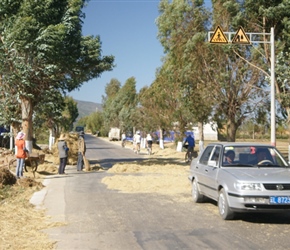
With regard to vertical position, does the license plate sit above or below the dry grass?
above

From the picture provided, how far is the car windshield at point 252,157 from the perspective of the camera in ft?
34.0

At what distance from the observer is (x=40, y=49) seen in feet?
65.9

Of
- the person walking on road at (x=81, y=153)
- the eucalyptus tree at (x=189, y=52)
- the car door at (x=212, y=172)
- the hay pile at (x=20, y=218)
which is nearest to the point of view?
the hay pile at (x=20, y=218)

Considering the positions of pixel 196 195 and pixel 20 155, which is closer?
pixel 196 195

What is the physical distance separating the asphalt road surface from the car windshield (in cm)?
108

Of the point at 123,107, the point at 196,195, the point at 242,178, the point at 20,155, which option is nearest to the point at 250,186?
the point at 242,178

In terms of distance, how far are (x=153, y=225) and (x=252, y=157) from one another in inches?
112

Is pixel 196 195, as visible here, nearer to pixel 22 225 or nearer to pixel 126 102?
pixel 22 225

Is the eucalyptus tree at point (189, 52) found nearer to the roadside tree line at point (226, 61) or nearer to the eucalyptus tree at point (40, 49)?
the roadside tree line at point (226, 61)

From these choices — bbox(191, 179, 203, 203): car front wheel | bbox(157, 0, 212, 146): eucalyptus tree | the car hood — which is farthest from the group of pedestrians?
bbox(157, 0, 212, 146): eucalyptus tree

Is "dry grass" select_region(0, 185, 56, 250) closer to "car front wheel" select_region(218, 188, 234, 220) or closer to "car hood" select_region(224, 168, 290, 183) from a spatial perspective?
"car front wheel" select_region(218, 188, 234, 220)

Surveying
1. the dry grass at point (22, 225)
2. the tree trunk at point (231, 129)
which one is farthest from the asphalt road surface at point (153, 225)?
the tree trunk at point (231, 129)

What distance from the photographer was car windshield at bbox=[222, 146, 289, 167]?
10375 millimetres

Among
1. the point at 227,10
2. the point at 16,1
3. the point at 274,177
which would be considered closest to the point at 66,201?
the point at 274,177
